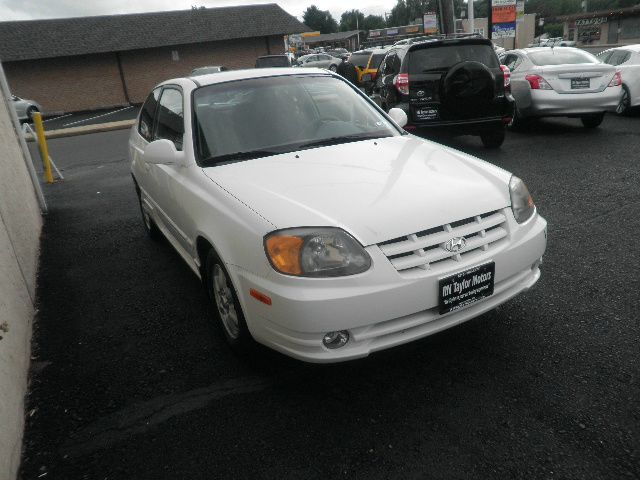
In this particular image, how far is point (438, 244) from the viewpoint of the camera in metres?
2.40

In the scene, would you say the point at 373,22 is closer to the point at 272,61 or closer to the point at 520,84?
Answer: the point at 272,61

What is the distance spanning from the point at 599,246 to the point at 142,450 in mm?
3718

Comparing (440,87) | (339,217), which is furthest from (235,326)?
(440,87)

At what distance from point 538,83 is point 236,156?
7081 mm

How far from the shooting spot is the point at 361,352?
2.34 m

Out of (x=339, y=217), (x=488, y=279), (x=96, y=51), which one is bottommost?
(x=488, y=279)

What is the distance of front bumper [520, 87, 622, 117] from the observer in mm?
8383

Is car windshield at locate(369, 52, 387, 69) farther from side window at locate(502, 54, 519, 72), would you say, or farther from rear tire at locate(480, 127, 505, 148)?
rear tire at locate(480, 127, 505, 148)

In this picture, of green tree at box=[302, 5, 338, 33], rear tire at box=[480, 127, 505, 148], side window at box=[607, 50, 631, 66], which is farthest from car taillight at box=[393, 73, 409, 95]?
green tree at box=[302, 5, 338, 33]

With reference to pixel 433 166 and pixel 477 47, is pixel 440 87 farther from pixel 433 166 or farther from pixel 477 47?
pixel 433 166

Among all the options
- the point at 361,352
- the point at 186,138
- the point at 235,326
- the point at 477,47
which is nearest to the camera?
the point at 361,352

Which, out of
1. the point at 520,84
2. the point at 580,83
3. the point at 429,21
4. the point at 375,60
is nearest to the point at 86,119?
the point at 375,60

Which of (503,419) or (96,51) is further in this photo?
(96,51)

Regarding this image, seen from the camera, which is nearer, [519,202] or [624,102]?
[519,202]
